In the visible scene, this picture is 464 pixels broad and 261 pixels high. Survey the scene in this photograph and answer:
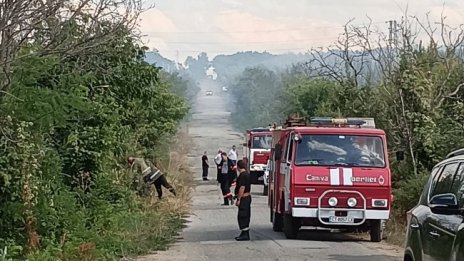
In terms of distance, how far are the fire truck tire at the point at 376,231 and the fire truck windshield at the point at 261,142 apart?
23.0m

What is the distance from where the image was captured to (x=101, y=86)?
2262 cm

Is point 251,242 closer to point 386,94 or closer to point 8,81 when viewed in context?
point 8,81

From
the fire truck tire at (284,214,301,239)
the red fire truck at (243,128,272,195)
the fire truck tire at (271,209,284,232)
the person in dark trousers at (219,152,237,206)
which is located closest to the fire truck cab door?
the fire truck tire at (284,214,301,239)

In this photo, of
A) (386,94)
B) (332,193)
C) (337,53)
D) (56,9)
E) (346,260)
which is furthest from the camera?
(337,53)

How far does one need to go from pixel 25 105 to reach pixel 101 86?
7.39m

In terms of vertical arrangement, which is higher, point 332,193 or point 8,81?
point 8,81

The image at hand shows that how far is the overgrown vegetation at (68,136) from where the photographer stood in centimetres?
1437

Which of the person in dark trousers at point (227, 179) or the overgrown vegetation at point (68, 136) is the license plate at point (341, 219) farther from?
the person in dark trousers at point (227, 179)

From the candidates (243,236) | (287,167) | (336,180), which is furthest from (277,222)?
(336,180)

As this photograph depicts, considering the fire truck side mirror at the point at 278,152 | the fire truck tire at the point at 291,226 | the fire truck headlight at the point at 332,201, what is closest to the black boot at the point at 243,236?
the fire truck tire at the point at 291,226

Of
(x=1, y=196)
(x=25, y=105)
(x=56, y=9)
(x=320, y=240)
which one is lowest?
(x=320, y=240)

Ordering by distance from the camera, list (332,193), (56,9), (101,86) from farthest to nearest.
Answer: (101,86) < (332,193) < (56,9)

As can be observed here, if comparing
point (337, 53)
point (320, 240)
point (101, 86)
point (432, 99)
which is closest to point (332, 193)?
point (320, 240)

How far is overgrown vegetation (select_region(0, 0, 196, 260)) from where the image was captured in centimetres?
1437
